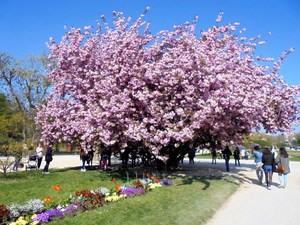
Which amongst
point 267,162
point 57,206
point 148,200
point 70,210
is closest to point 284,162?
point 267,162

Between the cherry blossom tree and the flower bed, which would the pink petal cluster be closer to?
the cherry blossom tree

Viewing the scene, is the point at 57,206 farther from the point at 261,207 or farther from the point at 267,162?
the point at 267,162

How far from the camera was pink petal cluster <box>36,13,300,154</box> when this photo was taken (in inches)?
551

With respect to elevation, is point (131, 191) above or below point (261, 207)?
above

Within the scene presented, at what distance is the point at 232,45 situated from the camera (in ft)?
56.4

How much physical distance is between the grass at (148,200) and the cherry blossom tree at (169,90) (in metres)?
2.28

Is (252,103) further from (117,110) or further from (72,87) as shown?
(72,87)

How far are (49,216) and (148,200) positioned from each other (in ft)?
10.2

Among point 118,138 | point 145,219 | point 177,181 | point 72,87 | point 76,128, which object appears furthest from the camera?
point 72,87

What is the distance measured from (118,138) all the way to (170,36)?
241 inches

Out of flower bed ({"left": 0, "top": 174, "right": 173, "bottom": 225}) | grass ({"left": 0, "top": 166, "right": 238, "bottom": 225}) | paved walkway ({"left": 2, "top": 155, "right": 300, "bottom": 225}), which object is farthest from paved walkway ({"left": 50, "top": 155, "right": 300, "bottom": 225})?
flower bed ({"left": 0, "top": 174, "right": 173, "bottom": 225})

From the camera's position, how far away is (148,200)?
9.74 metres

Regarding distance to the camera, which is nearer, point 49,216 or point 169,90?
point 49,216

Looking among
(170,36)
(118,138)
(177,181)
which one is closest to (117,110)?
(118,138)
